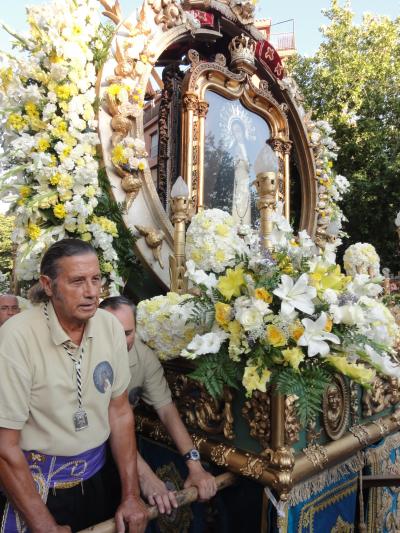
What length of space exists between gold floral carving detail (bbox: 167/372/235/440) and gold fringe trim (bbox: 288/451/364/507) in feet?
0.95

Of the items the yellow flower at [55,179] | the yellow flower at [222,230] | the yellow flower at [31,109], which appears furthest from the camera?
the yellow flower at [31,109]

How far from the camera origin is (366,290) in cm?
162

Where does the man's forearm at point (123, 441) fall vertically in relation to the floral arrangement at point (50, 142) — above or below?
below

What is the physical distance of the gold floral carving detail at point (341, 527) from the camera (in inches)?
71.8

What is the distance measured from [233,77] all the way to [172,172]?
1.24 m

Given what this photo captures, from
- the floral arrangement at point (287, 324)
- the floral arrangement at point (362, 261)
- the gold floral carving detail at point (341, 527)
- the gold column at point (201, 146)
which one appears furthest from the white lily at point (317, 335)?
the gold column at point (201, 146)

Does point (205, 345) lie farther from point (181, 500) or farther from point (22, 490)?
point (22, 490)

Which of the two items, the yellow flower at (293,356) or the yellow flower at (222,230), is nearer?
the yellow flower at (293,356)

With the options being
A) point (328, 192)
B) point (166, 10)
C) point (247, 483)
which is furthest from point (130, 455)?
point (328, 192)

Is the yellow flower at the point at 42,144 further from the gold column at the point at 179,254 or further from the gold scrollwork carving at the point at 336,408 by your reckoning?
the gold scrollwork carving at the point at 336,408

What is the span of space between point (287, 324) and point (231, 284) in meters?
0.25

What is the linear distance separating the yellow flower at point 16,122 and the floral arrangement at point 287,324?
1.81 meters

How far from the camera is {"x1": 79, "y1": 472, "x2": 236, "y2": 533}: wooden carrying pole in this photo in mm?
1300

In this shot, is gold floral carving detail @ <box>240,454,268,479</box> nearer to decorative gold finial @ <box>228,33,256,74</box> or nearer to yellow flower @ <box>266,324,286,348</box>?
yellow flower @ <box>266,324,286,348</box>
